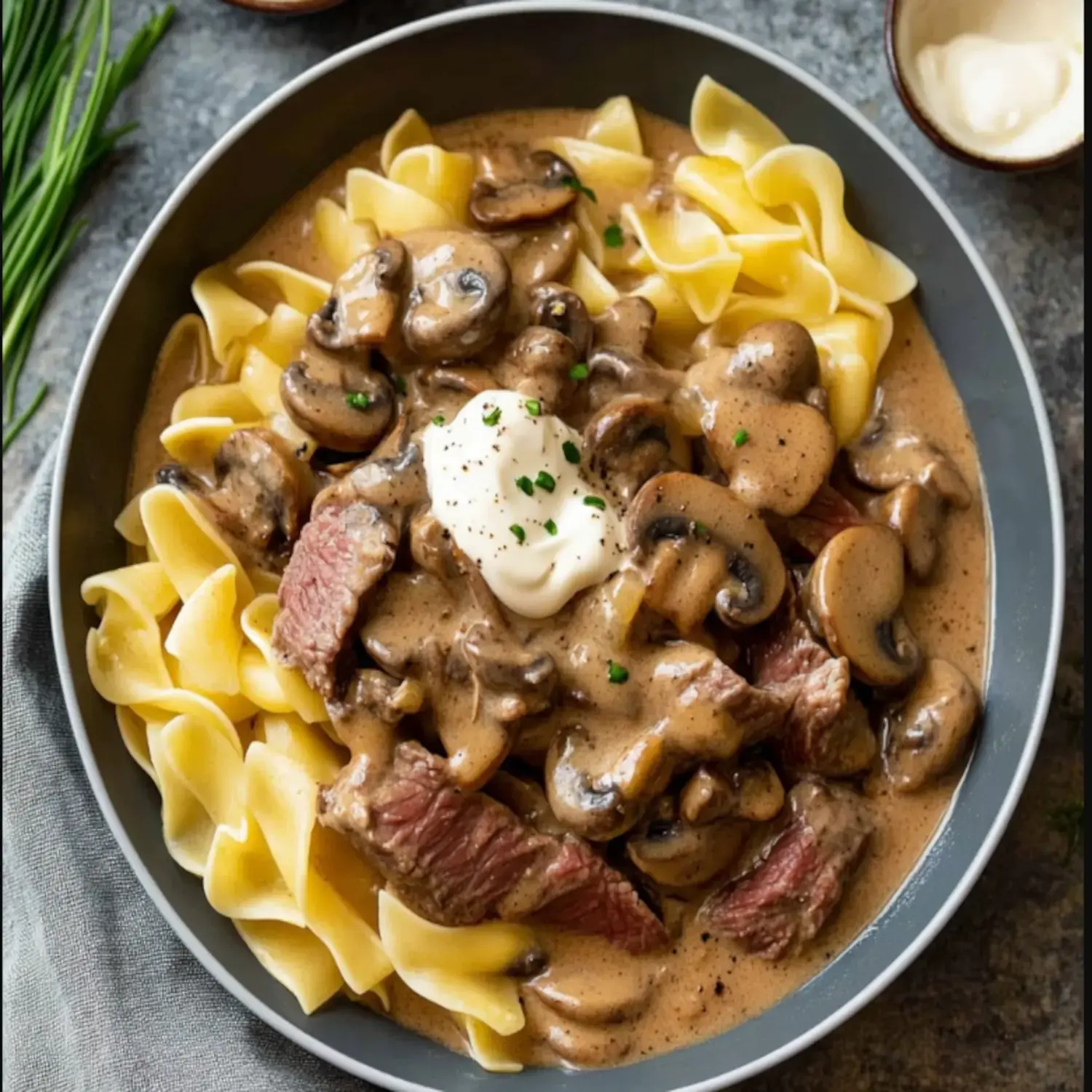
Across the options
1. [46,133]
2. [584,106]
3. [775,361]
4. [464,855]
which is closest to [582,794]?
[464,855]

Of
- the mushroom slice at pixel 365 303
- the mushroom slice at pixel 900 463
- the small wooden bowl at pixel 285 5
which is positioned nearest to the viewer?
the mushroom slice at pixel 365 303

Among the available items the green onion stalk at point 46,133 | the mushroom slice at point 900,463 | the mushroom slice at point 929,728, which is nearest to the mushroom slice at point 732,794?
the mushroom slice at point 929,728

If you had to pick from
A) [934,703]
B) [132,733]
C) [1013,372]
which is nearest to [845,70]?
[1013,372]

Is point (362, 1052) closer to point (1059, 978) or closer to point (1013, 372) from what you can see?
point (1059, 978)

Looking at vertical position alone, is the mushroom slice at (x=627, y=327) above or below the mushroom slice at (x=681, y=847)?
above

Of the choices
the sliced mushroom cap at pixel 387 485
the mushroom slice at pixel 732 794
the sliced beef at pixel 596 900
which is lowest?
the sliced beef at pixel 596 900

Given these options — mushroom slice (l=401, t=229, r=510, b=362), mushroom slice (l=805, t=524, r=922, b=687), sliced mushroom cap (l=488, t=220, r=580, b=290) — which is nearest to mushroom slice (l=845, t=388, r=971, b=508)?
mushroom slice (l=805, t=524, r=922, b=687)

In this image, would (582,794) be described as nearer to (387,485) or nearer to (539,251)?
(387,485)

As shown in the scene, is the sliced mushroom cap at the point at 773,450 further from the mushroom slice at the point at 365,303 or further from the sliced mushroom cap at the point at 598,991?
the sliced mushroom cap at the point at 598,991
